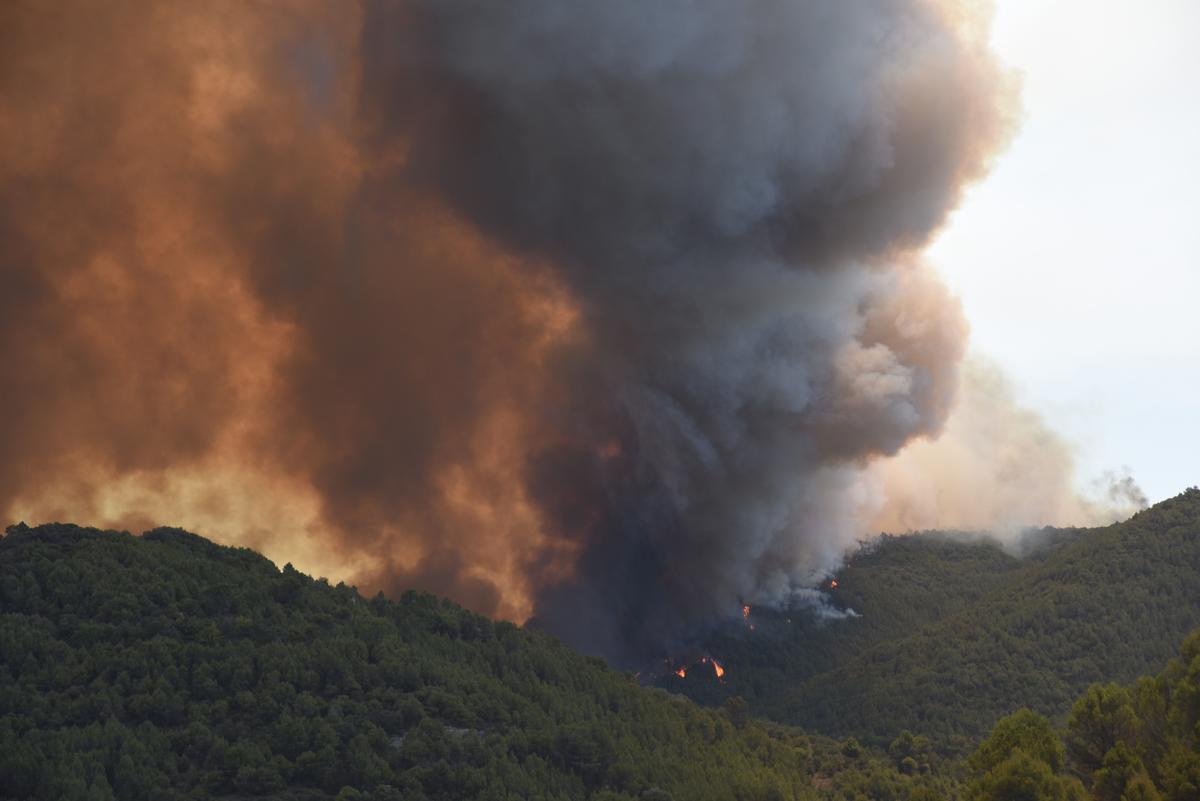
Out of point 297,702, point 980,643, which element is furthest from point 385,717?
point 980,643

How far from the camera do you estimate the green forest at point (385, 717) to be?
5203 cm

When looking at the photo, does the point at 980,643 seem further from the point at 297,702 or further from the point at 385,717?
the point at 297,702

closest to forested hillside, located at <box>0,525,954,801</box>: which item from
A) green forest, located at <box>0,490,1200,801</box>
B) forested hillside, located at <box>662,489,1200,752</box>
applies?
green forest, located at <box>0,490,1200,801</box>

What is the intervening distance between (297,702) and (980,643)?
285ft

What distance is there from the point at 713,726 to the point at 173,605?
40100 mm

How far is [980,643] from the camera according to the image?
12094 centimetres

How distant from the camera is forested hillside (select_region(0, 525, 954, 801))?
5175cm

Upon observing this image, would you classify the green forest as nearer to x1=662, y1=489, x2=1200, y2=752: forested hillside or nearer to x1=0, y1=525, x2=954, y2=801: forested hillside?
x1=0, y1=525, x2=954, y2=801: forested hillside

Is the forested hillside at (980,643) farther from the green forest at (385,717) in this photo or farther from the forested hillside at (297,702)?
the forested hillside at (297,702)

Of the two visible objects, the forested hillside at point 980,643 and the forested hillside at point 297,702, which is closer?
the forested hillside at point 297,702

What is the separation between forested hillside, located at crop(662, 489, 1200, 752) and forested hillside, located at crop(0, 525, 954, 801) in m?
27.7

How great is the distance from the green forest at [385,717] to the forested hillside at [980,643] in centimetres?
222

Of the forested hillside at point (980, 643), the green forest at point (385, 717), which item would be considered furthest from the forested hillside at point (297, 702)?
the forested hillside at point (980, 643)

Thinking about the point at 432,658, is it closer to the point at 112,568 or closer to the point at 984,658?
the point at 112,568
